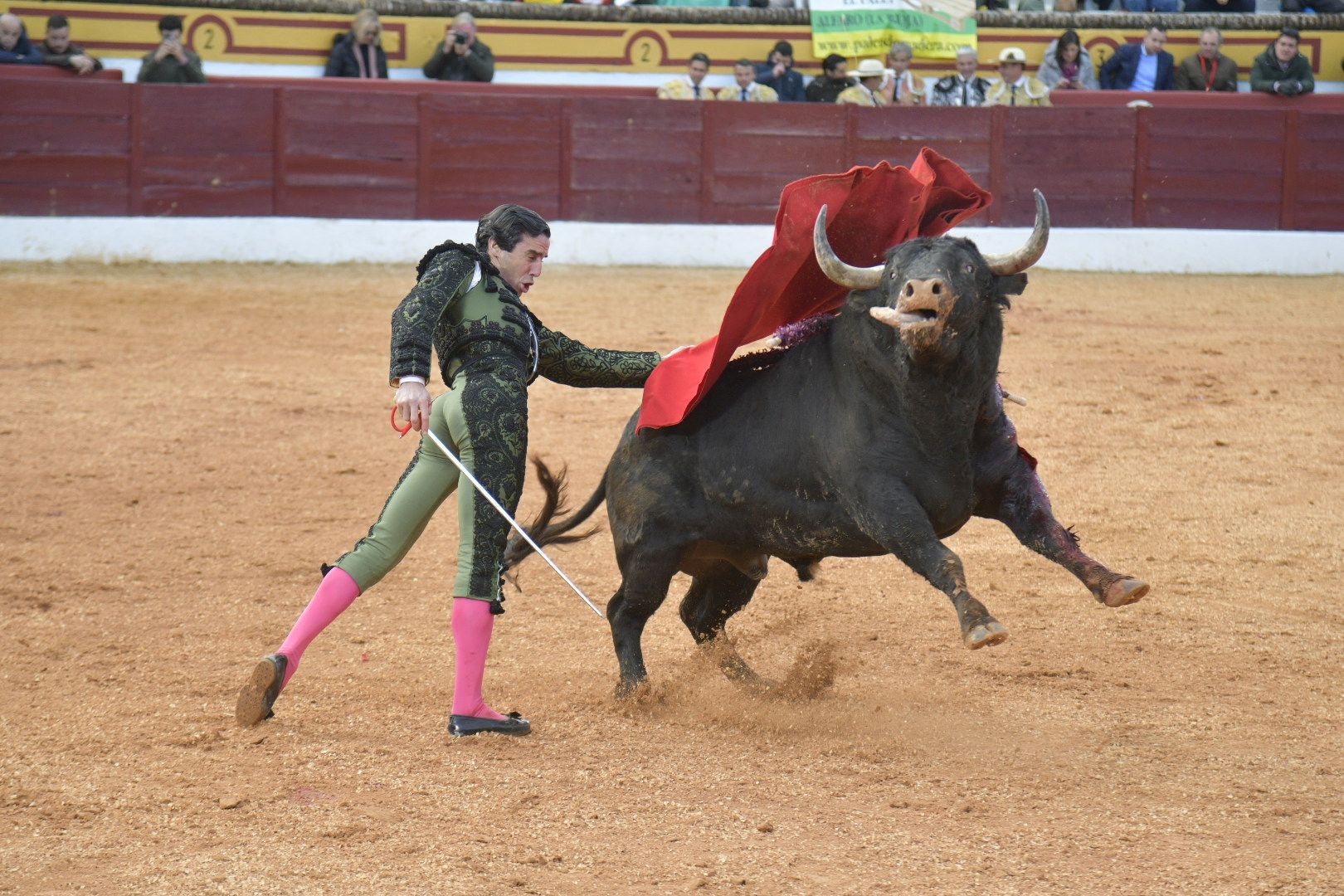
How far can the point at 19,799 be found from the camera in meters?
3.13

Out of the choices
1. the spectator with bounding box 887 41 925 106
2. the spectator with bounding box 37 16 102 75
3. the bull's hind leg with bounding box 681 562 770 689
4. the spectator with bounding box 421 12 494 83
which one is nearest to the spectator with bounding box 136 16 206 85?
the spectator with bounding box 37 16 102 75

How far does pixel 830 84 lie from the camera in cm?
1201

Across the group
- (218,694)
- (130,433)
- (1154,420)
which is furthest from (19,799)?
(1154,420)

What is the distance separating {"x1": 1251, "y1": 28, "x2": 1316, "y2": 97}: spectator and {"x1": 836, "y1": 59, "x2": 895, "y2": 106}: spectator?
9.34 feet

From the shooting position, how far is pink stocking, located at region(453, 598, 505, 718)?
347 cm

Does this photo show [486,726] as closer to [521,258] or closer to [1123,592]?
[521,258]

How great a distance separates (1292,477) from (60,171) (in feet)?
27.4

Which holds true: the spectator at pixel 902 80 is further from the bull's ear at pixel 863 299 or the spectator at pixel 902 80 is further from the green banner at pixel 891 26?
the bull's ear at pixel 863 299

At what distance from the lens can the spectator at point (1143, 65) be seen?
12.3 metres

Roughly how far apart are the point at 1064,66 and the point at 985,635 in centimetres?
1024

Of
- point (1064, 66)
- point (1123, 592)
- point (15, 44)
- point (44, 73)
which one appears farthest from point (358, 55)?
point (1123, 592)

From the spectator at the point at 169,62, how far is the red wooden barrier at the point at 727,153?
0.24 meters

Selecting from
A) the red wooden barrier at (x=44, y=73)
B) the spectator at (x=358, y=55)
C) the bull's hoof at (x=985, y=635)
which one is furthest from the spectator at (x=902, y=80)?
the bull's hoof at (x=985, y=635)

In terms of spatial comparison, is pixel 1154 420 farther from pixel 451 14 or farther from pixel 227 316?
pixel 451 14
